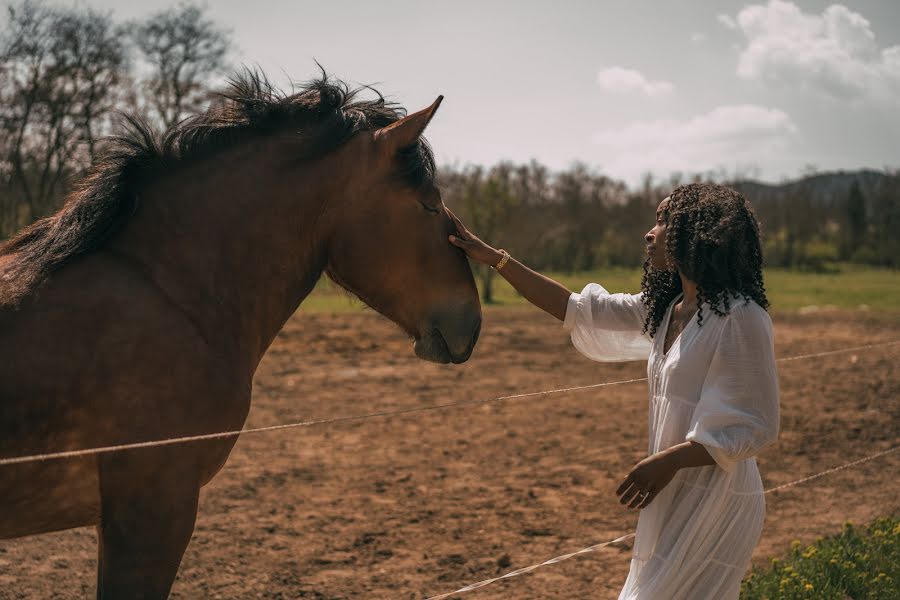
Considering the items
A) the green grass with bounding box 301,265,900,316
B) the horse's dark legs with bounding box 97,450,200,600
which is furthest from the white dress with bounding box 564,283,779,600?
the green grass with bounding box 301,265,900,316

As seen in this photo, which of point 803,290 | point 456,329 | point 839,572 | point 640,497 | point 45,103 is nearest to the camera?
point 640,497

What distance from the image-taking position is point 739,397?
7.05 ft

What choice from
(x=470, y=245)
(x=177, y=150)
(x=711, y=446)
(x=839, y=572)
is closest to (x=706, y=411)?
(x=711, y=446)

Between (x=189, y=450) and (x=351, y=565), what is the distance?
8.88ft

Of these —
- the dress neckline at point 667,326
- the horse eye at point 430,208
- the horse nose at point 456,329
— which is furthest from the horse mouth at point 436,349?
the dress neckline at point 667,326

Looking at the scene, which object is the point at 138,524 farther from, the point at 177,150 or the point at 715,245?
the point at 715,245

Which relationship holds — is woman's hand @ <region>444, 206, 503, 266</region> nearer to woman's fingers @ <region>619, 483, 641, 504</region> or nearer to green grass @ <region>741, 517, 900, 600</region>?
woman's fingers @ <region>619, 483, 641, 504</region>

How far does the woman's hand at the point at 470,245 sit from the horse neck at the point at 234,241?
51 centimetres

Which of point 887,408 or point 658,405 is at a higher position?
point 658,405

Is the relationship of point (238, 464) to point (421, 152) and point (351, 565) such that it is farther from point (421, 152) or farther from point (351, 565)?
point (421, 152)

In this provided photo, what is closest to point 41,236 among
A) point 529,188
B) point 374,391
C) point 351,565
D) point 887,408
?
point 351,565

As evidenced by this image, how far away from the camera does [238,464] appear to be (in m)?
6.77

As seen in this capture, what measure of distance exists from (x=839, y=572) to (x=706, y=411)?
2.53 m

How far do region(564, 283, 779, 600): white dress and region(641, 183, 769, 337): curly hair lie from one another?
0.06 metres
